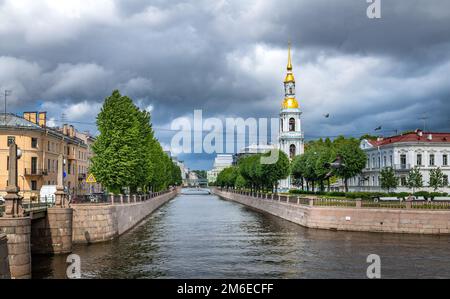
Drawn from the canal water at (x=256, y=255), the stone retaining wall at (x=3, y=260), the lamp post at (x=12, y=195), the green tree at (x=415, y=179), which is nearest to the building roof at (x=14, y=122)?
the canal water at (x=256, y=255)

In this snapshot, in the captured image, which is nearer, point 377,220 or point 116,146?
point 377,220

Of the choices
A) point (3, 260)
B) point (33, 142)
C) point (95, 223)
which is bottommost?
point (95, 223)

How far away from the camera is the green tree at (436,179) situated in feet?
292

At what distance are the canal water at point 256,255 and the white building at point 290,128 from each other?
111m

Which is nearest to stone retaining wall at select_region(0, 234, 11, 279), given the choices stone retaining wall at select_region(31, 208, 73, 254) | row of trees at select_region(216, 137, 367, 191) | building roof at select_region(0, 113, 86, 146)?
stone retaining wall at select_region(31, 208, 73, 254)

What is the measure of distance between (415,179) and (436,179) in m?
3.62

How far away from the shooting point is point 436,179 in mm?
88938

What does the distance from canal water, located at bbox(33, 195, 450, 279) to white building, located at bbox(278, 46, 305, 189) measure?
111 meters

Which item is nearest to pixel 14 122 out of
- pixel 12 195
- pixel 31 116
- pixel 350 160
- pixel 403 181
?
pixel 31 116

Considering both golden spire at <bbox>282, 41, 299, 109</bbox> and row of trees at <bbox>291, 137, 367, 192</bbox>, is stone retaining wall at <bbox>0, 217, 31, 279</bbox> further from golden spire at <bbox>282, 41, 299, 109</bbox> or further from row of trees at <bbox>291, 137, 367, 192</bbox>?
golden spire at <bbox>282, 41, 299, 109</bbox>

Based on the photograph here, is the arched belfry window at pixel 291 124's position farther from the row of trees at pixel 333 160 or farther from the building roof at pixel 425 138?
the building roof at pixel 425 138

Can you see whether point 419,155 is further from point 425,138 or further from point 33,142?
point 33,142

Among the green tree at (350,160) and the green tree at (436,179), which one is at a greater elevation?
the green tree at (350,160)
